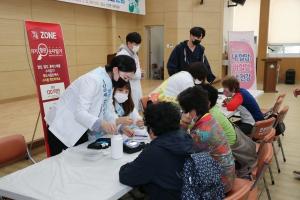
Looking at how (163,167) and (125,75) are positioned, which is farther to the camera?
(125,75)

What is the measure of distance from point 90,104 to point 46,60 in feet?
4.88

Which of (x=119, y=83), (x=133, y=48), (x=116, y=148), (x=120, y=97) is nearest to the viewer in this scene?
(x=116, y=148)

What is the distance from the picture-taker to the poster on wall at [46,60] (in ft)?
10.3

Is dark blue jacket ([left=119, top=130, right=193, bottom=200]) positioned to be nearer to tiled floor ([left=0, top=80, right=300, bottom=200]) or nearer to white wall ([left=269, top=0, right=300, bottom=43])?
tiled floor ([left=0, top=80, right=300, bottom=200])

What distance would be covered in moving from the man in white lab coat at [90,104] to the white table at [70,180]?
23cm

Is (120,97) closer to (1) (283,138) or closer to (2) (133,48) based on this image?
(2) (133,48)

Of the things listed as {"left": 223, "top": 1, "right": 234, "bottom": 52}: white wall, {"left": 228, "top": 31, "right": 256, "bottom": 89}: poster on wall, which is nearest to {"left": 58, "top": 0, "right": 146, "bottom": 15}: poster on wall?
{"left": 223, "top": 1, "right": 234, "bottom": 52}: white wall

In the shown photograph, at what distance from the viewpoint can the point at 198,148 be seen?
165cm

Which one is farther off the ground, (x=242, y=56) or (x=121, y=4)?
(x=121, y=4)

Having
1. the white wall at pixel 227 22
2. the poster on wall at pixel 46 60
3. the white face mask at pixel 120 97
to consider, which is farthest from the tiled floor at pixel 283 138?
the white wall at pixel 227 22

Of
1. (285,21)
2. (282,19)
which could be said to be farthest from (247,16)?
(285,21)

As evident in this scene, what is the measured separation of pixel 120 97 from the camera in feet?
7.66

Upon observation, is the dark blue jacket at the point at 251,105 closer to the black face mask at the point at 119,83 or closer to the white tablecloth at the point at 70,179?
the black face mask at the point at 119,83

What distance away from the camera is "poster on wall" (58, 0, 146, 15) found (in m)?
7.53
